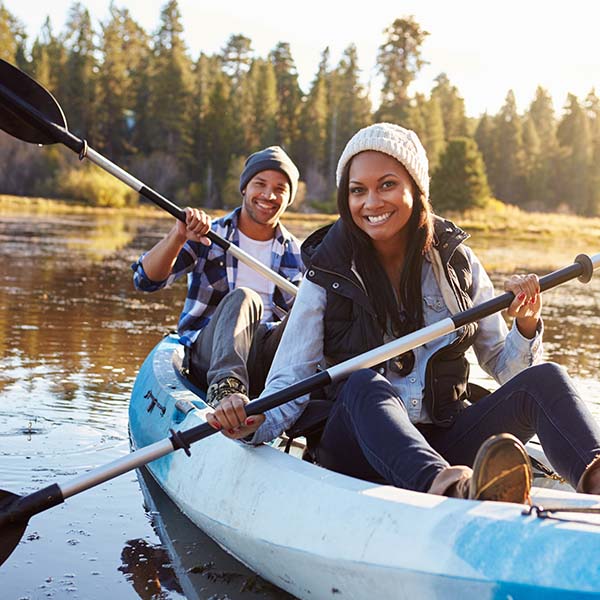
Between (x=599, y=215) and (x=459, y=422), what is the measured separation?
194 feet

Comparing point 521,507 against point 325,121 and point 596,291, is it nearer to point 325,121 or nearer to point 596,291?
point 596,291

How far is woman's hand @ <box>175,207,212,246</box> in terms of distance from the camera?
4734 mm

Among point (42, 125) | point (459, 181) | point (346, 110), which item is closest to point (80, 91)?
point (346, 110)

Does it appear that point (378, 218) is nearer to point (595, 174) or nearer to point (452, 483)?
point (452, 483)

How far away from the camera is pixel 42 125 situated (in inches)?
199

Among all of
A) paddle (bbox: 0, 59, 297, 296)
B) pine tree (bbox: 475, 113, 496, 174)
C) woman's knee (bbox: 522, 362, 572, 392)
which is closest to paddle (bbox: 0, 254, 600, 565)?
woman's knee (bbox: 522, 362, 572, 392)

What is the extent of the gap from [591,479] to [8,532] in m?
1.80

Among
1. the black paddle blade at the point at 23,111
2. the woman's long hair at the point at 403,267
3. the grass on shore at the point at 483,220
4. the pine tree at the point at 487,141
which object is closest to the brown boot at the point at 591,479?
the woman's long hair at the point at 403,267

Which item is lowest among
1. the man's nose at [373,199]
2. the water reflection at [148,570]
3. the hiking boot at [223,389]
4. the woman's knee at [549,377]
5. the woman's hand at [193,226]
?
the water reflection at [148,570]

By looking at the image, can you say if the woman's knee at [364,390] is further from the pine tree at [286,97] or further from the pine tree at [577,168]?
the pine tree at [577,168]

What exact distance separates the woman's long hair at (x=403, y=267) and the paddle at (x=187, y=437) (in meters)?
0.15

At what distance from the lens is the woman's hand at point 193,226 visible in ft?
15.5

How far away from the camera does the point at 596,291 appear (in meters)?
14.8

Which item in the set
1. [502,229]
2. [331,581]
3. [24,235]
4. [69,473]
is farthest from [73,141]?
[502,229]
